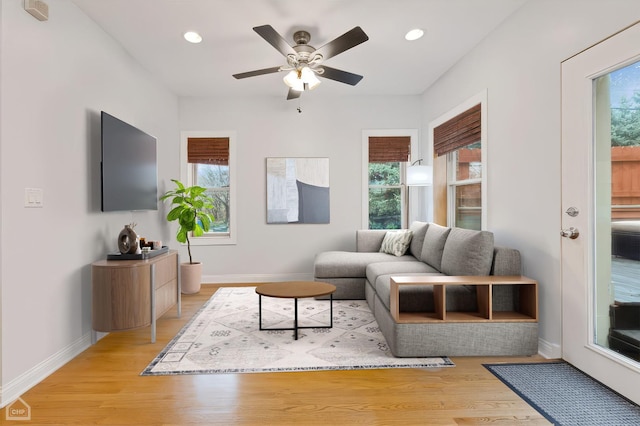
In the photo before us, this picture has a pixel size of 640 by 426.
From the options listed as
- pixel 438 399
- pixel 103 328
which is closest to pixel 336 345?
pixel 438 399

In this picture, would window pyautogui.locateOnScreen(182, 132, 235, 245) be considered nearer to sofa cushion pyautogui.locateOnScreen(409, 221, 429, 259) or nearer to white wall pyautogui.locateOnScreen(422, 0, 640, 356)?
sofa cushion pyautogui.locateOnScreen(409, 221, 429, 259)

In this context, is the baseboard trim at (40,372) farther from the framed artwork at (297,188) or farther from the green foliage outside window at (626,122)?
the green foliage outside window at (626,122)

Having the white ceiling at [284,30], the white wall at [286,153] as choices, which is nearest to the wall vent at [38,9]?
the white ceiling at [284,30]

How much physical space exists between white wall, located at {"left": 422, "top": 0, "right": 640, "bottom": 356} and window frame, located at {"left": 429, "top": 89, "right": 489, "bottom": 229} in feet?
0.23

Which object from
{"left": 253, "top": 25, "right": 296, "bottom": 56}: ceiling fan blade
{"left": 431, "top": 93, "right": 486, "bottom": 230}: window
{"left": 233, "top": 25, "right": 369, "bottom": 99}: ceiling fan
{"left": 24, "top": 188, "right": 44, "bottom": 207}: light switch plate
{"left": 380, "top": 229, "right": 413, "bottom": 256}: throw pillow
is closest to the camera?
{"left": 24, "top": 188, "right": 44, "bottom": 207}: light switch plate

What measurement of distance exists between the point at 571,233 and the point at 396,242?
86.4 inches

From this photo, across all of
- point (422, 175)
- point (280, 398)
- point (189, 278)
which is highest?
point (422, 175)

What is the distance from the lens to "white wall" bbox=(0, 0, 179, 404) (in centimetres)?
206

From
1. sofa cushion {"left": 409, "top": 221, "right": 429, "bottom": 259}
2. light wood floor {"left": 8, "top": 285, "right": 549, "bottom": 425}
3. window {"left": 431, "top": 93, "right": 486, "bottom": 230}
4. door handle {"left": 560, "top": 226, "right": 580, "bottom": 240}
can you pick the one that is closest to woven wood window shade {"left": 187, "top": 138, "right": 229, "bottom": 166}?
sofa cushion {"left": 409, "top": 221, "right": 429, "bottom": 259}

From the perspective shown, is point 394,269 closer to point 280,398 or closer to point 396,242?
point 396,242

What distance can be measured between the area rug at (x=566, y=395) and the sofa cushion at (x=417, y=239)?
1793 mm

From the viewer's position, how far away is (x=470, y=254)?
279 cm

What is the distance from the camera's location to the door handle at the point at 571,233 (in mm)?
2260

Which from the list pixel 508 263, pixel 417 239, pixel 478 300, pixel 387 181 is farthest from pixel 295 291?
pixel 387 181
